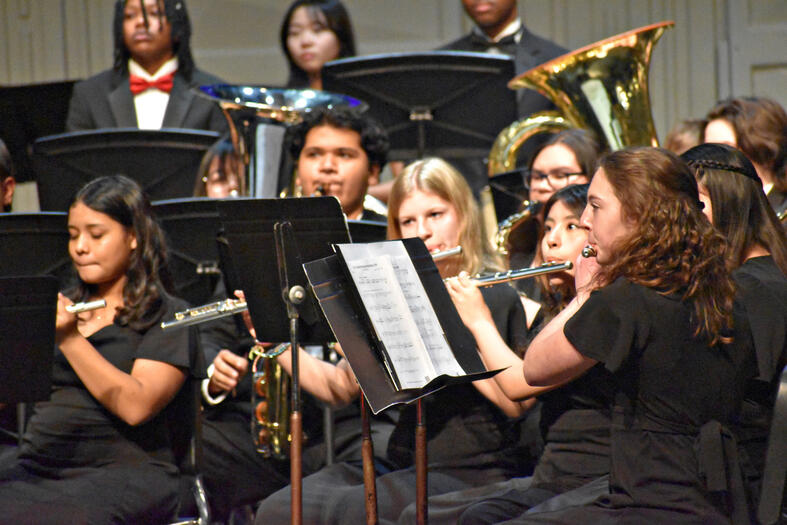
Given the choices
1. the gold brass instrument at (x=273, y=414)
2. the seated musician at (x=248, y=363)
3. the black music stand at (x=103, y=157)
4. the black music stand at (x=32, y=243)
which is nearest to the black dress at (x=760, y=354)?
the seated musician at (x=248, y=363)

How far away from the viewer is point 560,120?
11.5ft

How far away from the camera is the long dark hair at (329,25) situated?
4.08m

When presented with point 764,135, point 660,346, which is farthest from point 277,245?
point 764,135

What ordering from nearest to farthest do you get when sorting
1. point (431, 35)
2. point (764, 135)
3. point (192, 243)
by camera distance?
point (764, 135) < point (192, 243) < point (431, 35)

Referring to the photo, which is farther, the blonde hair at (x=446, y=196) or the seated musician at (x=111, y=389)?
the blonde hair at (x=446, y=196)

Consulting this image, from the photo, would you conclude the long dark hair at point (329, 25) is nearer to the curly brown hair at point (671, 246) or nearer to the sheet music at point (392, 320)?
the sheet music at point (392, 320)

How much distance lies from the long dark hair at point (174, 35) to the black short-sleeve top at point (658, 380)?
105 inches

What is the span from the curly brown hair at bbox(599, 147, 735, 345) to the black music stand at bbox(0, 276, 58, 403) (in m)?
1.25

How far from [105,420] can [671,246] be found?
59.7 inches

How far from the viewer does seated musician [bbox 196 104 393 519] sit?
117 inches

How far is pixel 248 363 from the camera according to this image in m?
2.92

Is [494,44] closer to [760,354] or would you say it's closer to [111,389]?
[111,389]

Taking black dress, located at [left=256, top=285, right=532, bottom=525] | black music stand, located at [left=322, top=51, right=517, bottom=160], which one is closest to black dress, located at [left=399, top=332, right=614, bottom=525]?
black dress, located at [left=256, top=285, right=532, bottom=525]

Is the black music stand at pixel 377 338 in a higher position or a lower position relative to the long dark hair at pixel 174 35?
lower
